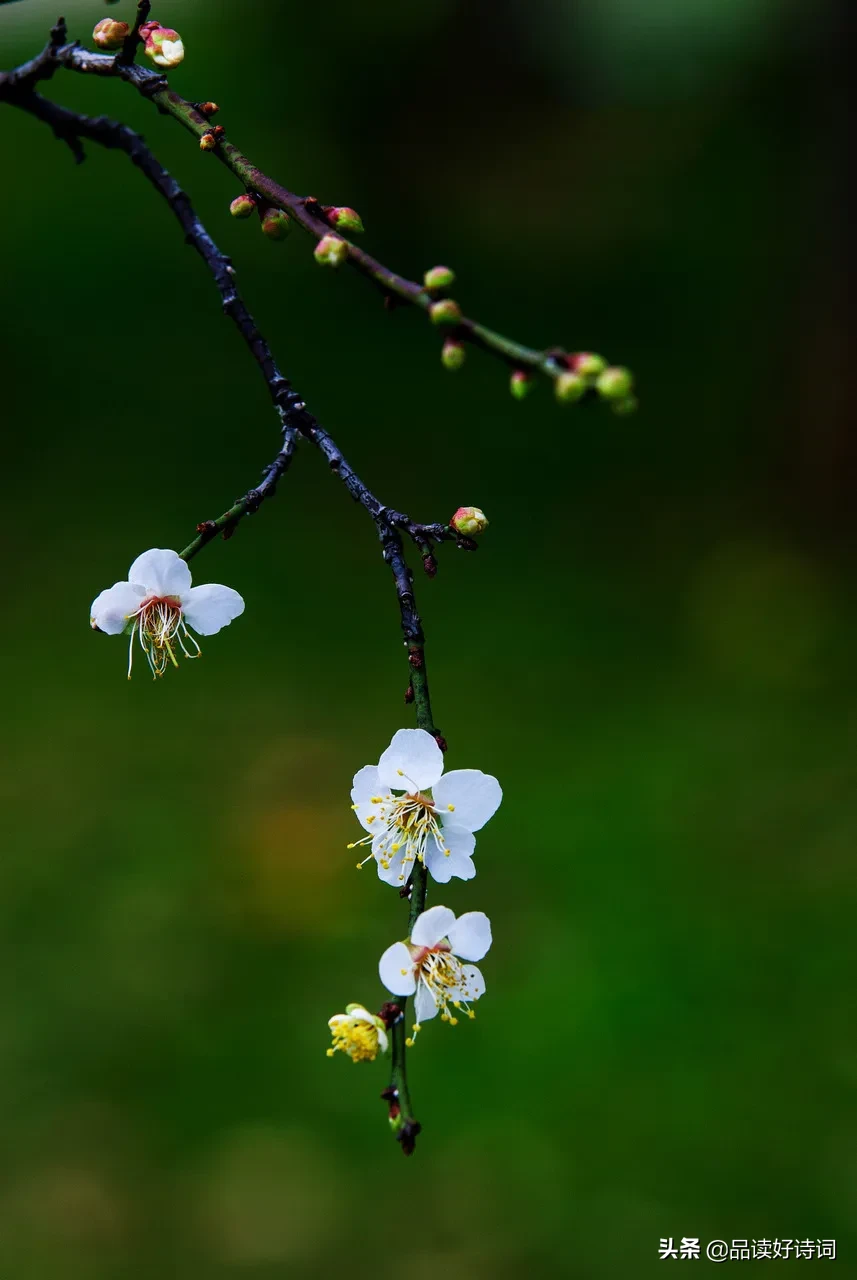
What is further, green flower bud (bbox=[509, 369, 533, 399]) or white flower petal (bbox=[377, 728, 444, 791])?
white flower petal (bbox=[377, 728, 444, 791])

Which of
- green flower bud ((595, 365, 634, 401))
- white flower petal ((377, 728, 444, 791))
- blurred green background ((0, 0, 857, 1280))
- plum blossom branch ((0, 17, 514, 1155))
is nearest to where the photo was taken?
green flower bud ((595, 365, 634, 401))

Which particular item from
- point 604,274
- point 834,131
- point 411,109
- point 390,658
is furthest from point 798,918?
point 411,109

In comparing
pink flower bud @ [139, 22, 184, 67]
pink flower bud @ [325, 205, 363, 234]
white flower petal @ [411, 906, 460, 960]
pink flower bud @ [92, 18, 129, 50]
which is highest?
pink flower bud @ [92, 18, 129, 50]

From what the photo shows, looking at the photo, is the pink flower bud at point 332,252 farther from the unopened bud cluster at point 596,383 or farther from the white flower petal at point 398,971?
the white flower petal at point 398,971

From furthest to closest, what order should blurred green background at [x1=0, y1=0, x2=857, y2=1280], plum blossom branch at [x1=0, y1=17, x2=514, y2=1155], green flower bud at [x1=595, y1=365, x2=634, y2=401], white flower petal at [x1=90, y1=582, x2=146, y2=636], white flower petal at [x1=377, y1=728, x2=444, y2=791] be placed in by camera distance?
blurred green background at [x1=0, y1=0, x2=857, y2=1280] < white flower petal at [x1=90, y1=582, x2=146, y2=636] < white flower petal at [x1=377, y1=728, x2=444, y2=791] < plum blossom branch at [x1=0, y1=17, x2=514, y2=1155] < green flower bud at [x1=595, y1=365, x2=634, y2=401]

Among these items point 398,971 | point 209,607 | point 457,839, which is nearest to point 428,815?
point 457,839

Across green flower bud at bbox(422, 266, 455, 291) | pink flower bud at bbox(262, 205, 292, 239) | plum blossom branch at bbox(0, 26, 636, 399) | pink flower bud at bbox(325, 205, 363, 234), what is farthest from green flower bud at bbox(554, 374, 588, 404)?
pink flower bud at bbox(262, 205, 292, 239)

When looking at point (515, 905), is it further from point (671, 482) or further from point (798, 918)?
point (671, 482)

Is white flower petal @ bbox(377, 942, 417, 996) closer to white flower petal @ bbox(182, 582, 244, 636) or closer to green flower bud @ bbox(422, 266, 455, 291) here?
white flower petal @ bbox(182, 582, 244, 636)
